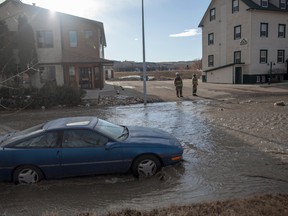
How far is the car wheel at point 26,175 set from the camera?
6230 millimetres

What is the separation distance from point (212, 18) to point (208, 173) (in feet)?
116

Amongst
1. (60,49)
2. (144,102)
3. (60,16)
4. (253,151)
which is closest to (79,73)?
(60,49)

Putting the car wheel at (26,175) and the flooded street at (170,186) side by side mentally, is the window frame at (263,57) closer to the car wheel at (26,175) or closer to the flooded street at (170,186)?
the flooded street at (170,186)

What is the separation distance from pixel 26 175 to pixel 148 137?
9.15 feet

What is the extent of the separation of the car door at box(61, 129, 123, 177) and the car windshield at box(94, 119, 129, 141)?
7.4 inches

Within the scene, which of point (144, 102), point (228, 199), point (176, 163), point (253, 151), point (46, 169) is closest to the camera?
point (228, 199)

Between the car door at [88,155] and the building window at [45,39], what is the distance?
23.3 metres

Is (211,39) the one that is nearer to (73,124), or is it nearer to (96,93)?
(96,93)

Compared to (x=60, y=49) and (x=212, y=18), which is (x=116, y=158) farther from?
(x=212, y=18)

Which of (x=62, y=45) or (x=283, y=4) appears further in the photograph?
(x=283, y=4)

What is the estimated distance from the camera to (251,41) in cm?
3291

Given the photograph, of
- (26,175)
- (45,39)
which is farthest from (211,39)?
(26,175)

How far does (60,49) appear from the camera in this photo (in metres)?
27.6

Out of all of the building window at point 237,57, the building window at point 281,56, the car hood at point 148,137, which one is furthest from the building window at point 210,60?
the car hood at point 148,137
